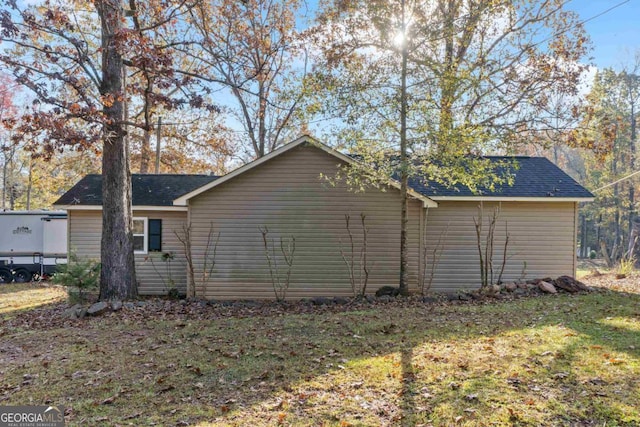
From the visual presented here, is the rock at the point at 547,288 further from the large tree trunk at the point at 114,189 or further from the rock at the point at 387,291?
the large tree trunk at the point at 114,189

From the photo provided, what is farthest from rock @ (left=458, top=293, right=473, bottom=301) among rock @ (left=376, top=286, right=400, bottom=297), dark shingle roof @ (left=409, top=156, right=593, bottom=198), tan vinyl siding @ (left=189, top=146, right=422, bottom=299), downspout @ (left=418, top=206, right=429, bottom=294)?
dark shingle roof @ (left=409, top=156, right=593, bottom=198)

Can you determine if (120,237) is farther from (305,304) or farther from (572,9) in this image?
(572,9)

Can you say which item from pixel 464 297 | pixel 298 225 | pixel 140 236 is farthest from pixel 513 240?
pixel 140 236

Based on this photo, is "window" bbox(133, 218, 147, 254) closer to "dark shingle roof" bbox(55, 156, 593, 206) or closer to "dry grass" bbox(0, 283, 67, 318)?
"dark shingle roof" bbox(55, 156, 593, 206)

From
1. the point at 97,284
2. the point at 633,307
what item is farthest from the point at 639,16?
the point at 97,284

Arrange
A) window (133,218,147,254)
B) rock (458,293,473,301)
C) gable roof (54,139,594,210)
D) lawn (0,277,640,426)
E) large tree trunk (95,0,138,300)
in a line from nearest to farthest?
lawn (0,277,640,426), large tree trunk (95,0,138,300), rock (458,293,473,301), gable roof (54,139,594,210), window (133,218,147,254)

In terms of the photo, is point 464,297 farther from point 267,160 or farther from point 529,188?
point 267,160

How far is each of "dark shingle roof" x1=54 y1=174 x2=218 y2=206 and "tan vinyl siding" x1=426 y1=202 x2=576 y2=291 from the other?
8.39m

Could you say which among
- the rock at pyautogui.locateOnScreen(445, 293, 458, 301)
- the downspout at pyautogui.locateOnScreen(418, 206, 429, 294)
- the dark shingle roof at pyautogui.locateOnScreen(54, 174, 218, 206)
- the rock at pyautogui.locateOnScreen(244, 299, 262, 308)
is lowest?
the rock at pyautogui.locateOnScreen(244, 299, 262, 308)

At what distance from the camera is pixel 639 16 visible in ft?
39.5

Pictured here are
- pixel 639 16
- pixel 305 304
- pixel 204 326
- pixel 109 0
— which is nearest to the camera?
pixel 204 326

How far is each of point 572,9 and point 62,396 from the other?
1887 centimetres

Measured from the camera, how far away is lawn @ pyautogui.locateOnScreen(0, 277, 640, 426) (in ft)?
12.1

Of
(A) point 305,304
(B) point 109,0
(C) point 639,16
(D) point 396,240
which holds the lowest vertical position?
(A) point 305,304
